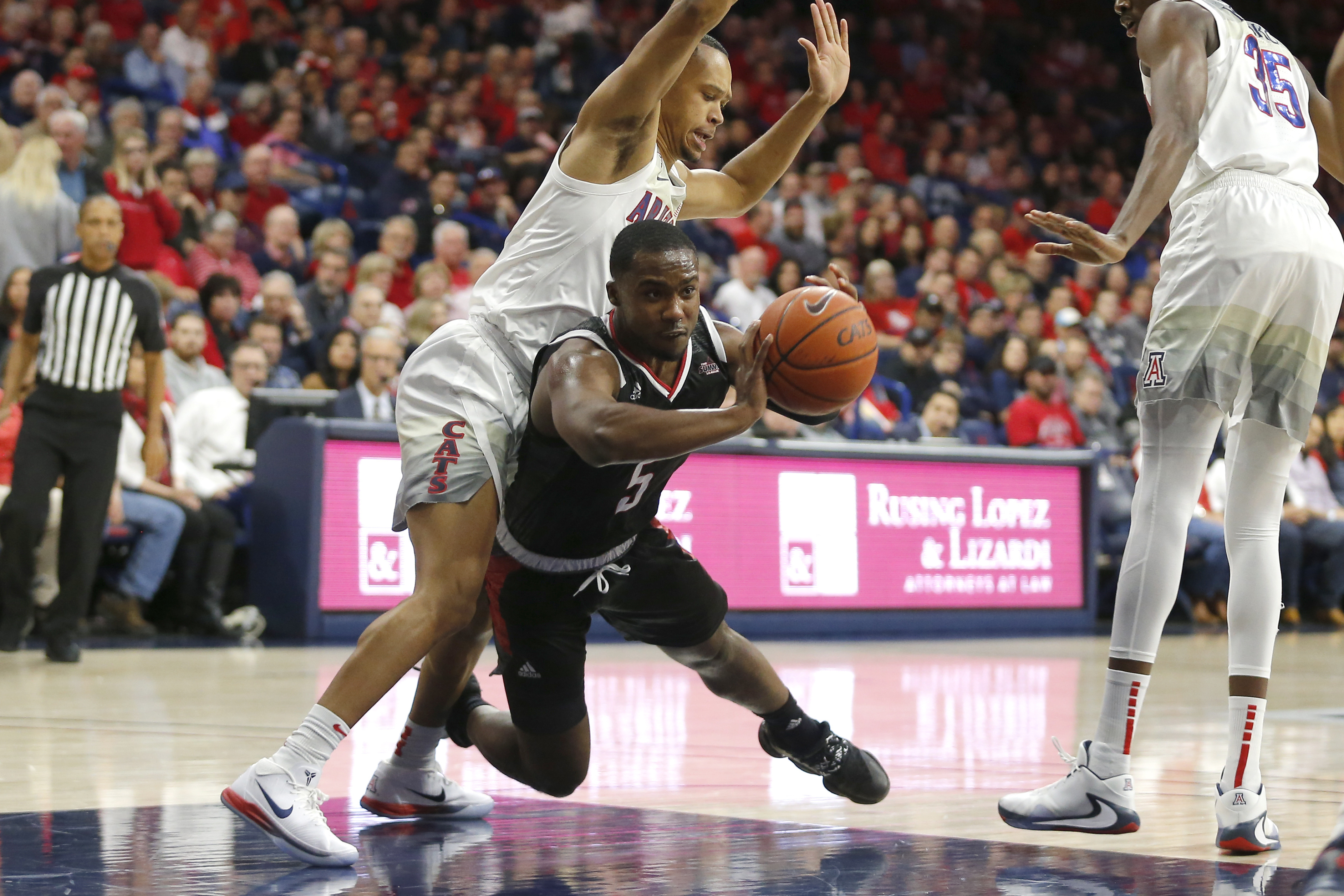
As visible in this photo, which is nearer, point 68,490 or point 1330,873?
point 1330,873

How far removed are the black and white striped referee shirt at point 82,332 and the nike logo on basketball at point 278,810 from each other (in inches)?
193

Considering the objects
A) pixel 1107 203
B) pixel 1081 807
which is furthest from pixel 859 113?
pixel 1081 807

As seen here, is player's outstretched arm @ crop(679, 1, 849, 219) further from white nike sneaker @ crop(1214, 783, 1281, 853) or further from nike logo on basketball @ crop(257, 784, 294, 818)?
white nike sneaker @ crop(1214, 783, 1281, 853)

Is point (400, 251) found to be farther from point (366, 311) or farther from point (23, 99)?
point (23, 99)

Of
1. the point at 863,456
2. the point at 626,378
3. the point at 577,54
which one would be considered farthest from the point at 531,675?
the point at 577,54

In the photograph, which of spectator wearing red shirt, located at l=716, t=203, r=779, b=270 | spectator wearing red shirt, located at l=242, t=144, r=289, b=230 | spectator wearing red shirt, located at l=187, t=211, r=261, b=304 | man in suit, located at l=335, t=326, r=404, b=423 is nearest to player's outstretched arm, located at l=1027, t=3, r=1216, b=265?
man in suit, located at l=335, t=326, r=404, b=423

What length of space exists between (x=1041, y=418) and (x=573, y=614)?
9.22m

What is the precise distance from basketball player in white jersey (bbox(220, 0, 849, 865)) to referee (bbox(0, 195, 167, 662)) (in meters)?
4.25

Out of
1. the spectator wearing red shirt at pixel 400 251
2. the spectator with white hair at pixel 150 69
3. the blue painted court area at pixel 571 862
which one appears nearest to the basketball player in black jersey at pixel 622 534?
the blue painted court area at pixel 571 862

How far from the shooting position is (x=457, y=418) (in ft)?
12.0

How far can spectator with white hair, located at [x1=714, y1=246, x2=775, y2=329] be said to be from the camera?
12.2 meters

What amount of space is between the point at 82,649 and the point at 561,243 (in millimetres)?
5688

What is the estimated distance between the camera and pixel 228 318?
10430mm

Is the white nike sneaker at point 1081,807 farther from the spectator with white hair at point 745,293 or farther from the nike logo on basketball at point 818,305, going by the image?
the spectator with white hair at point 745,293
